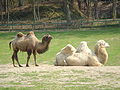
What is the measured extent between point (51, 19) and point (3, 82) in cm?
4224

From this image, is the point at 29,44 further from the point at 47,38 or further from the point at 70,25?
the point at 70,25

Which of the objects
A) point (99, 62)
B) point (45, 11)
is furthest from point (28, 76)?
point (45, 11)

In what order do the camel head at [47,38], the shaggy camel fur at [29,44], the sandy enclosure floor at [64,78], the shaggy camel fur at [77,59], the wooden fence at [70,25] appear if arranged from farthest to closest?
the wooden fence at [70,25] → the camel head at [47,38] → the shaggy camel fur at [29,44] → the shaggy camel fur at [77,59] → the sandy enclosure floor at [64,78]

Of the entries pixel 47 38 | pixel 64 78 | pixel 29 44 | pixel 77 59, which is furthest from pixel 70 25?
pixel 64 78

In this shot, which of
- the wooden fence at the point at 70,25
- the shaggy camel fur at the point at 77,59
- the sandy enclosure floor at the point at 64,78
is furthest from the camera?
the wooden fence at the point at 70,25

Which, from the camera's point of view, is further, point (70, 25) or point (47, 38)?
point (70, 25)

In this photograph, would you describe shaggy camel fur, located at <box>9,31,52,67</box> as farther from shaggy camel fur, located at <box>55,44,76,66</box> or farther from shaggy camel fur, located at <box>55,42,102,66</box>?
shaggy camel fur, located at <box>55,42,102,66</box>

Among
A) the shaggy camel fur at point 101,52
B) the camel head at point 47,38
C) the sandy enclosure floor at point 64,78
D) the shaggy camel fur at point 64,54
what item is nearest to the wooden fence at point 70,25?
the shaggy camel fur at point 101,52

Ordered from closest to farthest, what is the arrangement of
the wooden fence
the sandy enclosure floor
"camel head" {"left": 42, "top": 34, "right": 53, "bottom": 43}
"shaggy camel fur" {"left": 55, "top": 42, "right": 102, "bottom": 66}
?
1. the sandy enclosure floor
2. "shaggy camel fur" {"left": 55, "top": 42, "right": 102, "bottom": 66}
3. "camel head" {"left": 42, "top": 34, "right": 53, "bottom": 43}
4. the wooden fence

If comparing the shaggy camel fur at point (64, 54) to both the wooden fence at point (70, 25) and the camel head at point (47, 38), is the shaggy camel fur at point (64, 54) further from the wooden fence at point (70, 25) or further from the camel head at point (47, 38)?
the wooden fence at point (70, 25)

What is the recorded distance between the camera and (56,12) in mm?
56062

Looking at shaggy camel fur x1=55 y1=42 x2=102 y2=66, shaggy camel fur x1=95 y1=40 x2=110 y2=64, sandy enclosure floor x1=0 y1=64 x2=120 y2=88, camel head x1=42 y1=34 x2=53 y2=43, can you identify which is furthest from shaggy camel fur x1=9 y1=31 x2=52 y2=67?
sandy enclosure floor x1=0 y1=64 x2=120 y2=88

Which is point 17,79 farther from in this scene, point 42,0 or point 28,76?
point 42,0

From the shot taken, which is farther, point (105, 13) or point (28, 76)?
point (105, 13)
